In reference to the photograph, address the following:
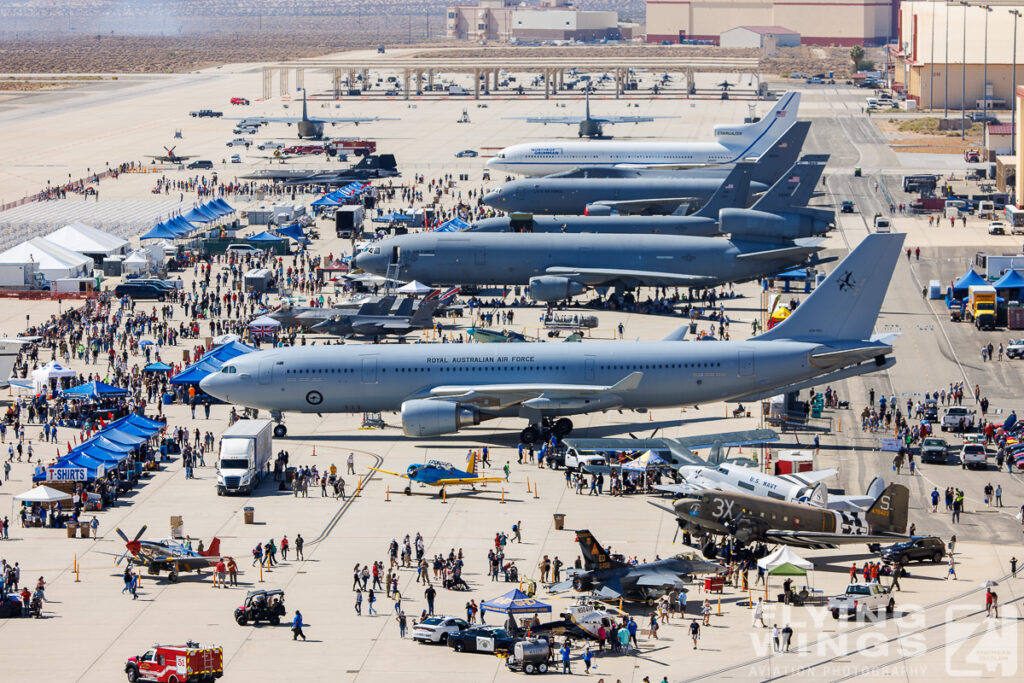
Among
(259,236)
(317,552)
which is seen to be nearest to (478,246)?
(259,236)

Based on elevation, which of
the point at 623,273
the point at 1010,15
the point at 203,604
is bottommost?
the point at 203,604

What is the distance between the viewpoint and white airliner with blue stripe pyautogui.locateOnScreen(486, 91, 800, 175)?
14250 centimetres

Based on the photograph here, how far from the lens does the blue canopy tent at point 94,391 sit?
7356 centimetres

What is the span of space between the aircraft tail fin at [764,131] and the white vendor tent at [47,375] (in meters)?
81.7

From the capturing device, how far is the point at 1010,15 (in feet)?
648

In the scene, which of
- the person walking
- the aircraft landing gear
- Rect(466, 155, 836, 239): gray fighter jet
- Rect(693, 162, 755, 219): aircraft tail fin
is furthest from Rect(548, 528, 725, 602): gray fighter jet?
Rect(693, 162, 755, 219): aircraft tail fin

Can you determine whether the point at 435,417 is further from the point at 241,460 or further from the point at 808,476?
the point at 808,476

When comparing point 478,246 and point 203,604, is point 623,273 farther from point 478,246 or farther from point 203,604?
point 203,604

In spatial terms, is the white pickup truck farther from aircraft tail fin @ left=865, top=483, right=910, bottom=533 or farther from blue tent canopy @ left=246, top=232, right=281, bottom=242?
blue tent canopy @ left=246, top=232, right=281, bottom=242

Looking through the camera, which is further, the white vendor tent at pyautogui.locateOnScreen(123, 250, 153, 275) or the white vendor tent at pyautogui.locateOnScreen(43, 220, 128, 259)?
the white vendor tent at pyautogui.locateOnScreen(43, 220, 128, 259)

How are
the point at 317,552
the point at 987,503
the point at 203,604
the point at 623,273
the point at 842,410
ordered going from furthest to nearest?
the point at 623,273
the point at 842,410
the point at 987,503
the point at 317,552
the point at 203,604

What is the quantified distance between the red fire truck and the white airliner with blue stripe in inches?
4059

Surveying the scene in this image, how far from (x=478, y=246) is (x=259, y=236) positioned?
1082 inches

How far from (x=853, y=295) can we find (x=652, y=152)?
78.0 m
